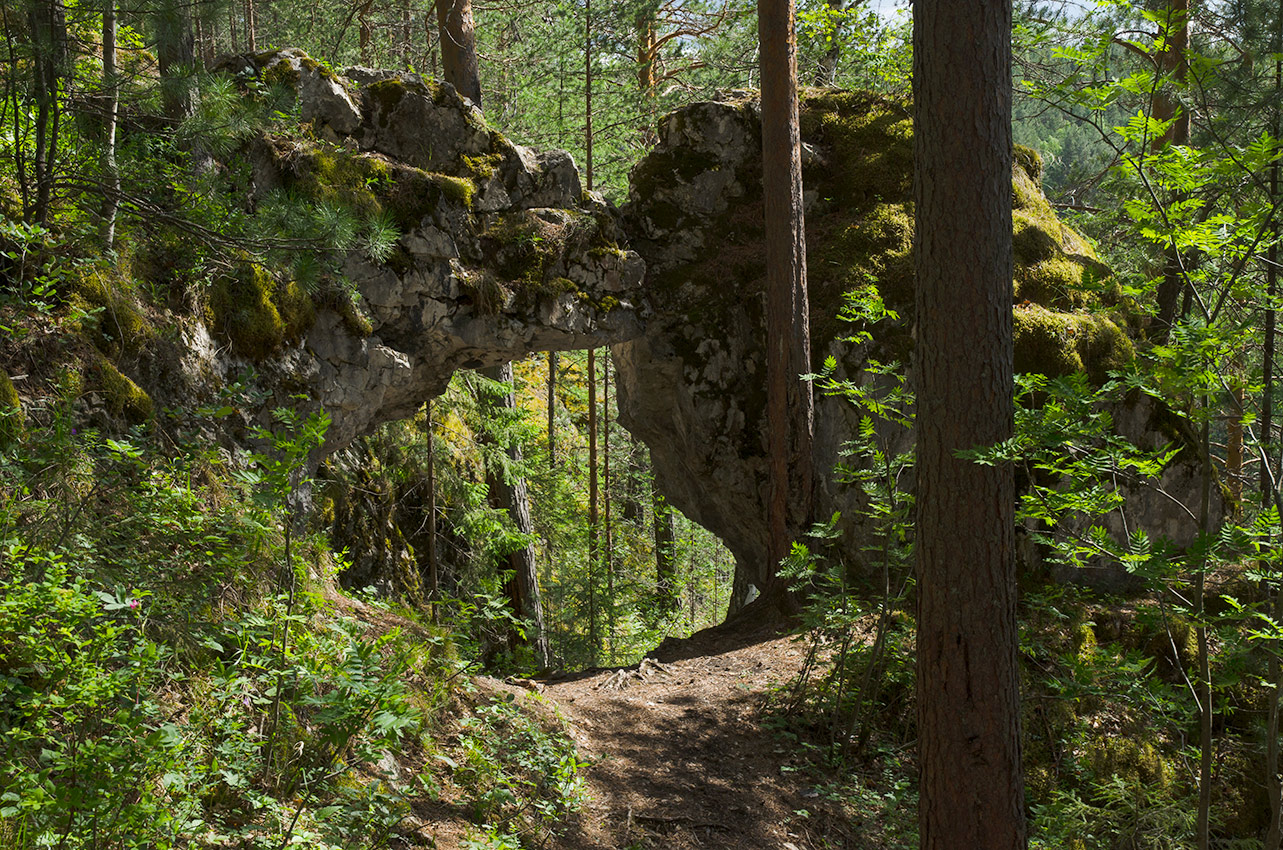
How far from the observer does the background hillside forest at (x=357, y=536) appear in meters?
2.71

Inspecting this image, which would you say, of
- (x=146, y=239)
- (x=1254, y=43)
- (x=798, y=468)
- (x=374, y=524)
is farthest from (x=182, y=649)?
(x=1254, y=43)

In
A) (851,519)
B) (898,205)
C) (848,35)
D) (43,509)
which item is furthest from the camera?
(848,35)

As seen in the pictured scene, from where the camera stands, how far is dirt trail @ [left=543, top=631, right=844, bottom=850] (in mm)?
4758

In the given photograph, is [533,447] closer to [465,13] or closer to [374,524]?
[374,524]

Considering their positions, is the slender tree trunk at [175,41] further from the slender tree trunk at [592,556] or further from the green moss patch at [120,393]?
the slender tree trunk at [592,556]

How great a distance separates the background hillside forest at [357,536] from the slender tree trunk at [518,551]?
4.12 ft

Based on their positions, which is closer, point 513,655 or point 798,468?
point 798,468

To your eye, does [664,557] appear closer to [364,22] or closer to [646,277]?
[646,277]

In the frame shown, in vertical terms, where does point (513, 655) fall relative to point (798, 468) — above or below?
below

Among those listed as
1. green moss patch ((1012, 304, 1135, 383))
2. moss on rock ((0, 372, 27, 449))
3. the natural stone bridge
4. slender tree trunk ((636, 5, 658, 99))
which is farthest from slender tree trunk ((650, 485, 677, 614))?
moss on rock ((0, 372, 27, 449))

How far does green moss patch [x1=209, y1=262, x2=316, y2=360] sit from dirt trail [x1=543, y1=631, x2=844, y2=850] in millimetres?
3554

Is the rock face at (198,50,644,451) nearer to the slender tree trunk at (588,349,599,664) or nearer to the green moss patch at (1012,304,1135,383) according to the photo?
the slender tree trunk at (588,349,599,664)

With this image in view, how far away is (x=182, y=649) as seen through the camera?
10.6ft

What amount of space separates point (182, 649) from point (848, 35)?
9.75 meters
